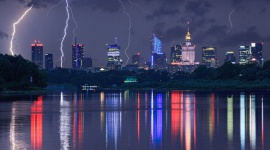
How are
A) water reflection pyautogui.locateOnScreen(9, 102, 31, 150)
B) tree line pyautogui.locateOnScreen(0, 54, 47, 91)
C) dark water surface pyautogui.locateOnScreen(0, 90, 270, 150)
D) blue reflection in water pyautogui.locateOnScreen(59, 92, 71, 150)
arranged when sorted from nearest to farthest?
1. water reflection pyautogui.locateOnScreen(9, 102, 31, 150)
2. blue reflection in water pyautogui.locateOnScreen(59, 92, 71, 150)
3. dark water surface pyautogui.locateOnScreen(0, 90, 270, 150)
4. tree line pyautogui.locateOnScreen(0, 54, 47, 91)

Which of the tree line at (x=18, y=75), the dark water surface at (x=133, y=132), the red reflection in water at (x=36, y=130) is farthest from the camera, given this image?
the tree line at (x=18, y=75)

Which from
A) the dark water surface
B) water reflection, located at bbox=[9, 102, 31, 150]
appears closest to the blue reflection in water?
the dark water surface

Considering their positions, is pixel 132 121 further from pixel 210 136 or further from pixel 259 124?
pixel 210 136

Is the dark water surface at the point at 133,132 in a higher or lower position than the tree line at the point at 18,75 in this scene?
lower

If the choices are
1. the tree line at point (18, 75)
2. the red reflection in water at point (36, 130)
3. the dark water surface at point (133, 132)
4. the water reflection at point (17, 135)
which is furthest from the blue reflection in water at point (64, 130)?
the tree line at point (18, 75)

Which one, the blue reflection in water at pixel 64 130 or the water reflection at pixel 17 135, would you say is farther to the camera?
the blue reflection in water at pixel 64 130

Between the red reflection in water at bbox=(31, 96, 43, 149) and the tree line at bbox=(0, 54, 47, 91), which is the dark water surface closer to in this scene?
the red reflection in water at bbox=(31, 96, 43, 149)

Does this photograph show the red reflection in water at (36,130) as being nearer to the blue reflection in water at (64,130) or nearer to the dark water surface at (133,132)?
the dark water surface at (133,132)

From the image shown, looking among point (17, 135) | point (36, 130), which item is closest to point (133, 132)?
point (36, 130)

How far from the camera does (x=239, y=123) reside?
4062 centimetres

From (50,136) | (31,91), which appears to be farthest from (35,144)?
(31,91)

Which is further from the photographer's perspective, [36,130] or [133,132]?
[36,130]

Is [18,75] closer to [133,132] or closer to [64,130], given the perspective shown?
[64,130]

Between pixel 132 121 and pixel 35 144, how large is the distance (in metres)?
14.2
